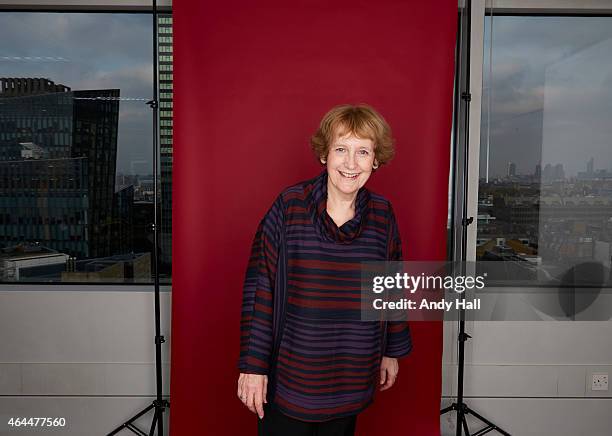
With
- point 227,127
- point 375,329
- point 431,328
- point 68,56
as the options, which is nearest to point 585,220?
point 431,328

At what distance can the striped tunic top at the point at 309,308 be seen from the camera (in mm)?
1505

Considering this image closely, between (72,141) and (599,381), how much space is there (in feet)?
9.42

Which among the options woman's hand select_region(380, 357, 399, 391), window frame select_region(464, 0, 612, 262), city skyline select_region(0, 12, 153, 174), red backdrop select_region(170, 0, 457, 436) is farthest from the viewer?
city skyline select_region(0, 12, 153, 174)

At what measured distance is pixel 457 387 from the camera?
2479mm

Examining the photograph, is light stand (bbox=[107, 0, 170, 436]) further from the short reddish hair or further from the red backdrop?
the short reddish hair

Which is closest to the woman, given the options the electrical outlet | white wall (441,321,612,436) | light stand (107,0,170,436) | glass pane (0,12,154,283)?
light stand (107,0,170,436)

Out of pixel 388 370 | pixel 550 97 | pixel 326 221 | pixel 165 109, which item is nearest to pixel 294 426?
pixel 388 370

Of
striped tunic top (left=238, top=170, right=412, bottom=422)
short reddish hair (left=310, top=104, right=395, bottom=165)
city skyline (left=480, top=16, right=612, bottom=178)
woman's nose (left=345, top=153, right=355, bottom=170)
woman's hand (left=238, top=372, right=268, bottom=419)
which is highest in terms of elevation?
city skyline (left=480, top=16, right=612, bottom=178)

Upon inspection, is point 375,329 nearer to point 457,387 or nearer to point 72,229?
point 457,387

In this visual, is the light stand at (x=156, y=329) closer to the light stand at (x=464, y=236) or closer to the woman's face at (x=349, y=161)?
the woman's face at (x=349, y=161)

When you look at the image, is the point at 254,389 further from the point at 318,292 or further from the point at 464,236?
the point at 464,236

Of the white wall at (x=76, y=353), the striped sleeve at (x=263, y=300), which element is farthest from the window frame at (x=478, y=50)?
the white wall at (x=76, y=353)

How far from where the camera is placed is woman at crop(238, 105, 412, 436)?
59.2 inches

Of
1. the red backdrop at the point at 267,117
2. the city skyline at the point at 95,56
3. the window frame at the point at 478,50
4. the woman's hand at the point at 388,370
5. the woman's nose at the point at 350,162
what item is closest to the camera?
the woman's nose at the point at 350,162
